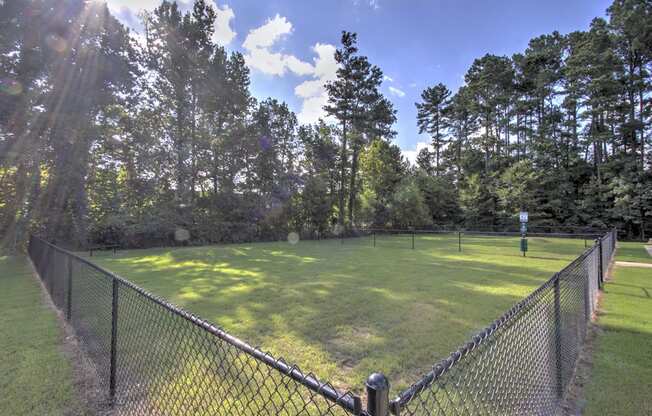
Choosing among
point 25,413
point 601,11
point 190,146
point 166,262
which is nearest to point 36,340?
point 25,413

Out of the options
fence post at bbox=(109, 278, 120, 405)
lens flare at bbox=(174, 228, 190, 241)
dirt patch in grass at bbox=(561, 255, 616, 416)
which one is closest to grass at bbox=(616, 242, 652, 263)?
dirt patch in grass at bbox=(561, 255, 616, 416)

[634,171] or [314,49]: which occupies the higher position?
[314,49]

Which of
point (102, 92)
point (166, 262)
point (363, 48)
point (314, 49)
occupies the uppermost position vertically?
point (363, 48)

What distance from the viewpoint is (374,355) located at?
11.7ft

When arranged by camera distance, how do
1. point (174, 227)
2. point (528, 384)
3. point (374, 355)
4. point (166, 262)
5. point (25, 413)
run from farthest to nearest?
point (174, 227) < point (166, 262) < point (374, 355) < point (25, 413) < point (528, 384)

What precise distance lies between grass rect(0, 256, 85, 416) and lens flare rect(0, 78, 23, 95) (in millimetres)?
11683

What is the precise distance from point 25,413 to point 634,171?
32665 millimetres

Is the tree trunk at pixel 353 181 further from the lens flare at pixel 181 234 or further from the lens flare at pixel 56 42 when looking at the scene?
the lens flare at pixel 56 42

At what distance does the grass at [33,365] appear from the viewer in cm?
263

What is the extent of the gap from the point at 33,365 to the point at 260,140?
19631 mm

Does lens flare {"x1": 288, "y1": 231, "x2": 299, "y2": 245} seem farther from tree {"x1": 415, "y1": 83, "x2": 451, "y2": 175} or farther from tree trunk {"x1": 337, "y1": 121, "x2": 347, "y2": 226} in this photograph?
tree {"x1": 415, "y1": 83, "x2": 451, "y2": 175}

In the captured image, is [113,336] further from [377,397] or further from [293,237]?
[293,237]

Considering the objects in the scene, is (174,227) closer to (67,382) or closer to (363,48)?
(67,382)

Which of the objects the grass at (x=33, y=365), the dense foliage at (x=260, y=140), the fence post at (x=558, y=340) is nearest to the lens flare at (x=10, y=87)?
the dense foliage at (x=260, y=140)
